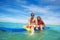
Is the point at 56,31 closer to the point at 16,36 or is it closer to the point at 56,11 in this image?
the point at 56,11

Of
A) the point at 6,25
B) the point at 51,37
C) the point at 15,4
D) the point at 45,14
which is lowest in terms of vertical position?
the point at 51,37

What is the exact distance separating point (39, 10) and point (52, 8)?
0.20 metres

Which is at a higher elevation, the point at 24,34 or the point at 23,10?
the point at 23,10

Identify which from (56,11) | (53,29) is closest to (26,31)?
(53,29)

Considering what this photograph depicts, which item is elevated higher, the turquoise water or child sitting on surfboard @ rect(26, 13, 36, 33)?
child sitting on surfboard @ rect(26, 13, 36, 33)

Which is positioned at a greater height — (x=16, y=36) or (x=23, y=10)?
(x=23, y=10)

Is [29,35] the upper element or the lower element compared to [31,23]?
lower

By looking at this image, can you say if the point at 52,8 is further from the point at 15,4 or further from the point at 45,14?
the point at 15,4

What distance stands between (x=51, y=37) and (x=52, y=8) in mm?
428

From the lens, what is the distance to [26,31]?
2.06 m

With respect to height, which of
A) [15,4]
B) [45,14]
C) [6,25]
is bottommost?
[6,25]

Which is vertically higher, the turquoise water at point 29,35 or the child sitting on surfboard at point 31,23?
the child sitting on surfboard at point 31,23

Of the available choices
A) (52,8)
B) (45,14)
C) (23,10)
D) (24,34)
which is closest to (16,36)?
(24,34)

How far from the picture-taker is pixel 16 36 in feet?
6.72
